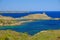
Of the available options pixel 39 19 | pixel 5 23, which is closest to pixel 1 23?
pixel 5 23

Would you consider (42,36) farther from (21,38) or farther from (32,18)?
(32,18)

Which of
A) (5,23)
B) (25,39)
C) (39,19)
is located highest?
(25,39)

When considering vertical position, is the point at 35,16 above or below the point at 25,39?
below

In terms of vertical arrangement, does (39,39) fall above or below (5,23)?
above

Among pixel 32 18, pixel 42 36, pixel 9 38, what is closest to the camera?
pixel 9 38

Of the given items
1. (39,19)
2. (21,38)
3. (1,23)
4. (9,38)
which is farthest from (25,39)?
(39,19)

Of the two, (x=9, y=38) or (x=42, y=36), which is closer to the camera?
(x=9, y=38)

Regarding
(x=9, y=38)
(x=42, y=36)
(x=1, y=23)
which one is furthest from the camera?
(x=1, y=23)

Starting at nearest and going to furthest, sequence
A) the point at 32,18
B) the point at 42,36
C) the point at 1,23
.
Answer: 1. the point at 42,36
2. the point at 1,23
3. the point at 32,18

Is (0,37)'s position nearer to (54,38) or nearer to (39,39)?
(39,39)
